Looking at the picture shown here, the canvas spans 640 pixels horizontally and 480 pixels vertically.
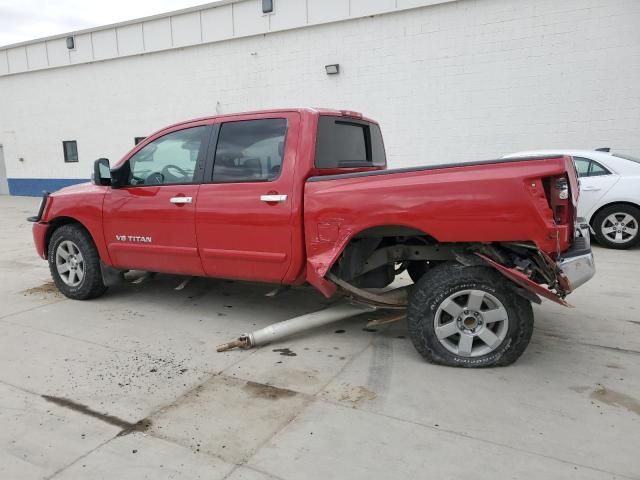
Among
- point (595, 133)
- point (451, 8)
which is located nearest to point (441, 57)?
point (451, 8)

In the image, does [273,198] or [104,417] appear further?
[273,198]

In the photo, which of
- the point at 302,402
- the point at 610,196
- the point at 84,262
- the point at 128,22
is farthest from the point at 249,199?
the point at 128,22

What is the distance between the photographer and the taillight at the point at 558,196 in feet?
10.3

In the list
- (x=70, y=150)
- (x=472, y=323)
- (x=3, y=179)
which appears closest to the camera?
(x=472, y=323)

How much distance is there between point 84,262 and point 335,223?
3.08m

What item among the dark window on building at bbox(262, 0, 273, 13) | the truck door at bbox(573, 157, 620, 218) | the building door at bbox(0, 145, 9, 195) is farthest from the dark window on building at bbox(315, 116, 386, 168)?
the building door at bbox(0, 145, 9, 195)

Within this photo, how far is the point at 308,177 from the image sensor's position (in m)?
3.98

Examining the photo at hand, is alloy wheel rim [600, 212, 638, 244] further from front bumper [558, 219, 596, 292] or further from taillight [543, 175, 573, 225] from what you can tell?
taillight [543, 175, 573, 225]

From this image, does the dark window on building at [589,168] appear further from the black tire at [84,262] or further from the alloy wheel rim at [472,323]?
the black tire at [84,262]

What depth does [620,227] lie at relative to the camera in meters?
7.69

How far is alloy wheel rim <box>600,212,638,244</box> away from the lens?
7.62 meters

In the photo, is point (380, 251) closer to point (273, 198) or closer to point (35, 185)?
point (273, 198)

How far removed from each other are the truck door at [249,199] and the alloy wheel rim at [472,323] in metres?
1.34

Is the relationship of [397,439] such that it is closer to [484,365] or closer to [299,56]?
[484,365]
